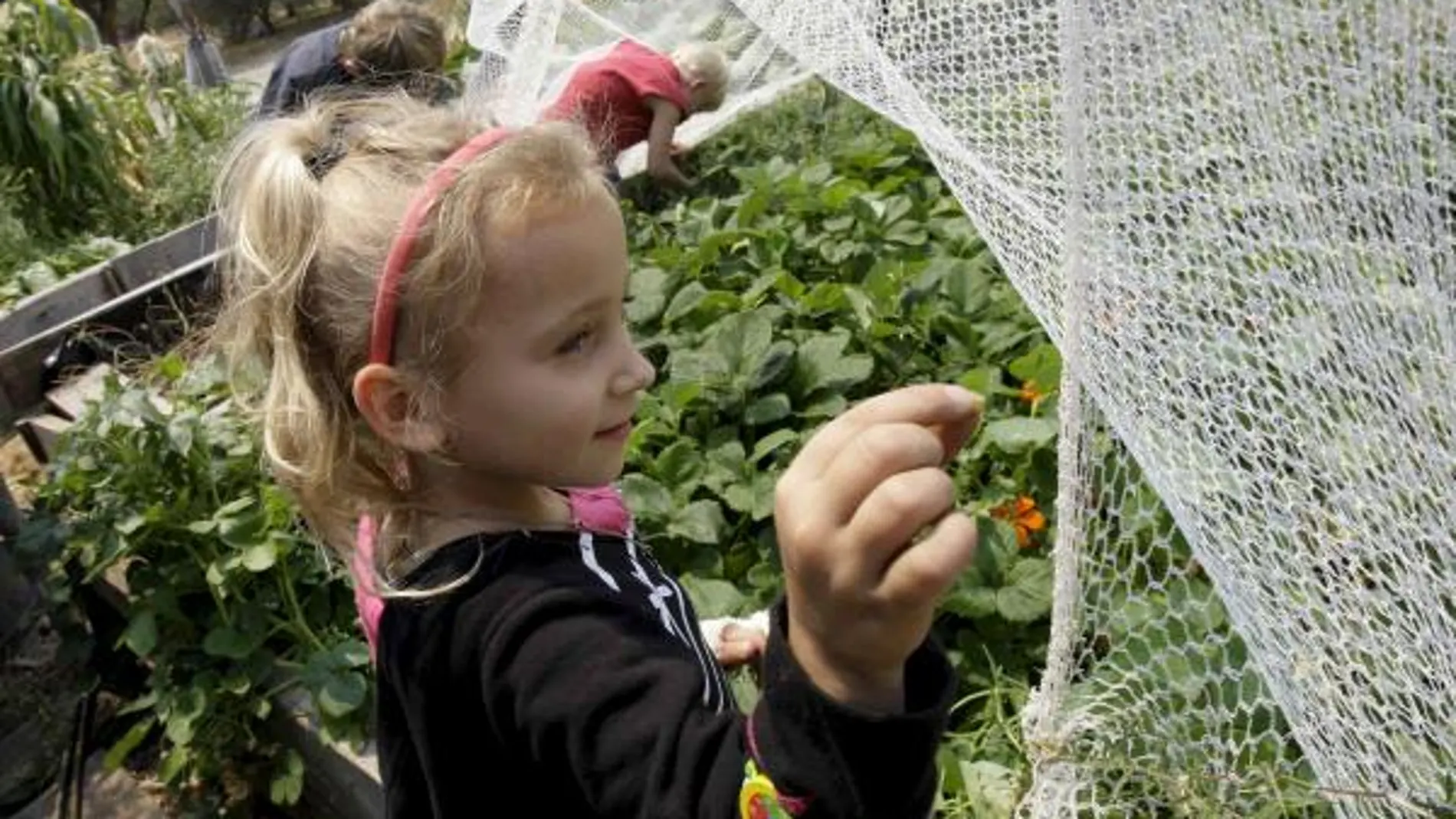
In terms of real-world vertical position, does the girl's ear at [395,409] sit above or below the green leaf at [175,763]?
above

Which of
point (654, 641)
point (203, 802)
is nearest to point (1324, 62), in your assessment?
point (654, 641)

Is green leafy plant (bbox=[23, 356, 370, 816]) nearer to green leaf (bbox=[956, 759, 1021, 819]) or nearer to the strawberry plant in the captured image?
the strawberry plant

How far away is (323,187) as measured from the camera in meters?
1.12

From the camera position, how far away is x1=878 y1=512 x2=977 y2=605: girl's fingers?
0.66m

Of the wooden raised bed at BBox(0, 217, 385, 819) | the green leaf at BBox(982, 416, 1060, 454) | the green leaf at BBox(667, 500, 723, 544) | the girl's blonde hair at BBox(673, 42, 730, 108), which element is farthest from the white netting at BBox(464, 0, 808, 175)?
the green leaf at BBox(982, 416, 1060, 454)

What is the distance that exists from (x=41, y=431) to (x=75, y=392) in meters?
0.14

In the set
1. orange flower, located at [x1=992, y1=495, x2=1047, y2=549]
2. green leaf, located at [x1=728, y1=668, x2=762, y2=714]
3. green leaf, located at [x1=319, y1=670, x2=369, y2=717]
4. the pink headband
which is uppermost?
the pink headband

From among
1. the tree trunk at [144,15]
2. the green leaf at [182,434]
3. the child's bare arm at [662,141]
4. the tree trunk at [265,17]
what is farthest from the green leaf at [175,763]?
the tree trunk at [265,17]

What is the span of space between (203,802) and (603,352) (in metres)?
1.82

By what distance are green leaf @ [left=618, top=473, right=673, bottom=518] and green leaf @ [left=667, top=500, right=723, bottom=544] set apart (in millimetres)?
28

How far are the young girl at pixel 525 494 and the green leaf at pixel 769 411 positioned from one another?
1260 millimetres

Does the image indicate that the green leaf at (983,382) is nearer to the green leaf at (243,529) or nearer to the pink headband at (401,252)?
the green leaf at (243,529)

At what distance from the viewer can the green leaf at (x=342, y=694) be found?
2096 millimetres

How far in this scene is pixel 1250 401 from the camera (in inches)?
44.4
